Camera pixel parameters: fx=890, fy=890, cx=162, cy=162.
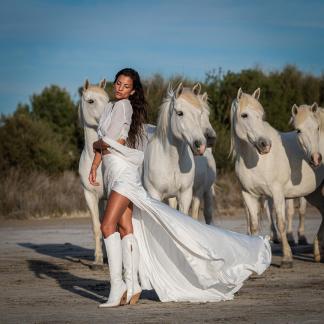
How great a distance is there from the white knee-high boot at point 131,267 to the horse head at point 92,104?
485cm

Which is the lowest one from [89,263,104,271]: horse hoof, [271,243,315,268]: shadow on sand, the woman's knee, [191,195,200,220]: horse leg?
[271,243,315,268]: shadow on sand

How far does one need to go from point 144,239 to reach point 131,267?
1.28ft

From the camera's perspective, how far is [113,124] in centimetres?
889

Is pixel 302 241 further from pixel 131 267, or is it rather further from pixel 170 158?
pixel 131 267

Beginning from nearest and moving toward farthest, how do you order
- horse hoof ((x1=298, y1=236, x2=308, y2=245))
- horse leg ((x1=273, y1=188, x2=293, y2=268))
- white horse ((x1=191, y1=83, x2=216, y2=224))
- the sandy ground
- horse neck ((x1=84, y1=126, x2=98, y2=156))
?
the sandy ground < horse leg ((x1=273, y1=188, x2=293, y2=268)) < horse neck ((x1=84, y1=126, x2=98, y2=156)) < white horse ((x1=191, y1=83, x2=216, y2=224)) < horse hoof ((x1=298, y1=236, x2=308, y2=245))

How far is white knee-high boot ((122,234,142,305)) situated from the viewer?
8.91 meters

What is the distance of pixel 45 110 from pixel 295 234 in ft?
92.6

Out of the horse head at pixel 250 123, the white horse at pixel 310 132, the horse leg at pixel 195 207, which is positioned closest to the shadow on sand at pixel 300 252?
the white horse at pixel 310 132

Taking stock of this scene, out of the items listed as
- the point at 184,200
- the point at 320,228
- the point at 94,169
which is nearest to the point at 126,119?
the point at 94,169

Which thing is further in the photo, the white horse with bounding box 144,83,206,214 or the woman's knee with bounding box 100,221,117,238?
the white horse with bounding box 144,83,206,214

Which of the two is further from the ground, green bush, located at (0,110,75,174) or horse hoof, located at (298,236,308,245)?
green bush, located at (0,110,75,174)

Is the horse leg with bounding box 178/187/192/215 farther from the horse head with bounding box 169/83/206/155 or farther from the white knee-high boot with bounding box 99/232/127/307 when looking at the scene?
the white knee-high boot with bounding box 99/232/127/307

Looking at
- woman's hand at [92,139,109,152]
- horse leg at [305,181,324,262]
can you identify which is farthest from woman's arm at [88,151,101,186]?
horse leg at [305,181,324,262]

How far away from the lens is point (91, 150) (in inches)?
527
